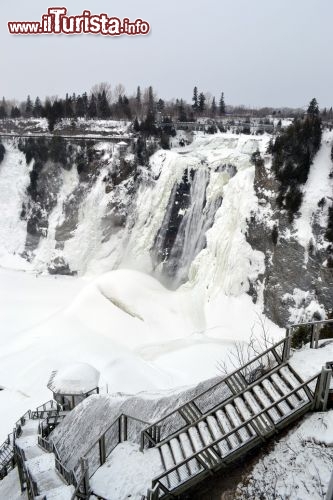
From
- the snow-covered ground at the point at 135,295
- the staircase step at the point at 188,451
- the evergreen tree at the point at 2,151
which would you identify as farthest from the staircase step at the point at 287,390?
the evergreen tree at the point at 2,151

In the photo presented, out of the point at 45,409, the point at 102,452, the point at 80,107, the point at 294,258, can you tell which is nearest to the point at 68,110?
the point at 80,107

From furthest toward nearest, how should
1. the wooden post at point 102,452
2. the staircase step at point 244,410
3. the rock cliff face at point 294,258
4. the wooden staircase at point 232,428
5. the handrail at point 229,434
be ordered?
the rock cliff face at point 294,258, the wooden post at point 102,452, the staircase step at point 244,410, the wooden staircase at point 232,428, the handrail at point 229,434

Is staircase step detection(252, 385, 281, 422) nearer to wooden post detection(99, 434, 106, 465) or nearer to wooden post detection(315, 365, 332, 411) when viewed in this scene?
wooden post detection(315, 365, 332, 411)

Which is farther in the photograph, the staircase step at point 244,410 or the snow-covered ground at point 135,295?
the snow-covered ground at point 135,295

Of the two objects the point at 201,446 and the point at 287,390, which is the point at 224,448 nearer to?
the point at 201,446

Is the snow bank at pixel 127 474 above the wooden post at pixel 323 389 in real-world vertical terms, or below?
below

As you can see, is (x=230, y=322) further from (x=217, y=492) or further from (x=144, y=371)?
(x=217, y=492)

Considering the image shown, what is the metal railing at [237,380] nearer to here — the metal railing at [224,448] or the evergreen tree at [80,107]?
the metal railing at [224,448]

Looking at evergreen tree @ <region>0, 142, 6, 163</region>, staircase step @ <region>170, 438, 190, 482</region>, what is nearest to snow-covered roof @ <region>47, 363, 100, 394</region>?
staircase step @ <region>170, 438, 190, 482</region>
